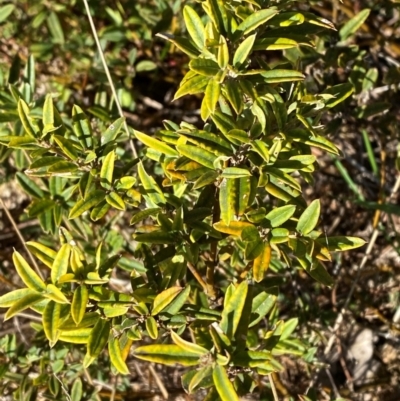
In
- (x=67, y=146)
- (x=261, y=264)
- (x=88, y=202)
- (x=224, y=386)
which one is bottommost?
(x=224, y=386)

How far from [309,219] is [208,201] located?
0.73 ft

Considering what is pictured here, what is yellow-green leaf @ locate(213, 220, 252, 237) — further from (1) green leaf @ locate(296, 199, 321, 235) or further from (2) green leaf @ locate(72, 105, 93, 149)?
(2) green leaf @ locate(72, 105, 93, 149)

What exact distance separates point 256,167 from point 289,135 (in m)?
0.10

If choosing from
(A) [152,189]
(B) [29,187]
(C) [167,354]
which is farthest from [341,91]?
(B) [29,187]

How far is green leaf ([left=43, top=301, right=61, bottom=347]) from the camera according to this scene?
3.79ft

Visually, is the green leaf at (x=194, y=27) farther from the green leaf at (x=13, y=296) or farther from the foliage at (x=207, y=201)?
the green leaf at (x=13, y=296)

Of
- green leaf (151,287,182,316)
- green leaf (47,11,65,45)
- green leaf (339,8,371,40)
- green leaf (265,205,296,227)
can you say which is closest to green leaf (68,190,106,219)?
green leaf (151,287,182,316)

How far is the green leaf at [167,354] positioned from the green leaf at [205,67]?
0.49 m

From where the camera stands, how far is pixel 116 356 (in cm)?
119

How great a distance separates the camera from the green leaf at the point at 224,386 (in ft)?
3.61

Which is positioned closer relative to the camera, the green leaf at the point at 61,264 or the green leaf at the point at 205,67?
the green leaf at the point at 205,67

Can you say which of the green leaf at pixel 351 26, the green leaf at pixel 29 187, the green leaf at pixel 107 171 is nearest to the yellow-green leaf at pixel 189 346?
the green leaf at pixel 107 171

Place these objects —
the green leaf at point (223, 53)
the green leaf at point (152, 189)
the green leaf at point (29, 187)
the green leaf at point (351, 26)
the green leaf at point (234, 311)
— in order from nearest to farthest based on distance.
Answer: the green leaf at point (223, 53)
the green leaf at point (234, 311)
the green leaf at point (152, 189)
the green leaf at point (29, 187)
the green leaf at point (351, 26)

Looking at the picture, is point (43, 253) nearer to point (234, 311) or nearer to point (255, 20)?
point (234, 311)
